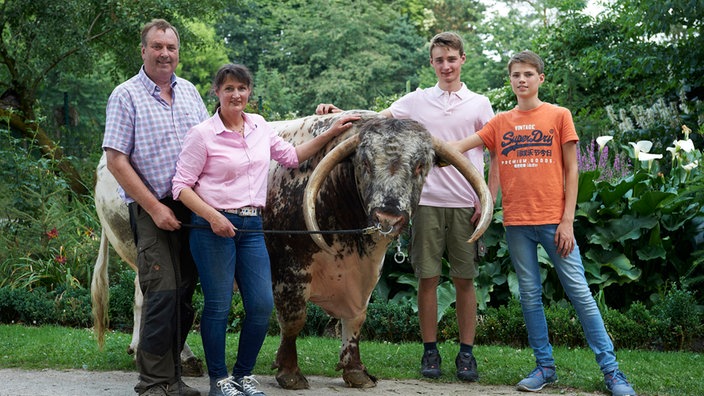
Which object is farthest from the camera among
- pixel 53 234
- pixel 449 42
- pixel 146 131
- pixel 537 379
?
pixel 53 234

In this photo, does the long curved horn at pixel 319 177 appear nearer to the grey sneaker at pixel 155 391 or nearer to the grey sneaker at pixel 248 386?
the grey sneaker at pixel 248 386

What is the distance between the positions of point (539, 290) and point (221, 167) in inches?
94.9

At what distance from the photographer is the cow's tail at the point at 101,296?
687 cm

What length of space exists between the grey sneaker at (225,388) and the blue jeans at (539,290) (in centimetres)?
211

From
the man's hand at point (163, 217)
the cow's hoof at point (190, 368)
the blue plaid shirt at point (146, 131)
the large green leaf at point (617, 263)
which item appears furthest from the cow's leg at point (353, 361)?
the large green leaf at point (617, 263)

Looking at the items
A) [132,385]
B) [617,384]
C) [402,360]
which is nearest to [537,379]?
[617,384]

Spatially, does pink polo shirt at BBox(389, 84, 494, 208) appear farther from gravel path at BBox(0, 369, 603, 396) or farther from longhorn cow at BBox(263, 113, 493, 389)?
gravel path at BBox(0, 369, 603, 396)

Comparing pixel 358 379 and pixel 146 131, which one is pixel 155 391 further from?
pixel 146 131

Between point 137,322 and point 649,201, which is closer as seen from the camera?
point 137,322

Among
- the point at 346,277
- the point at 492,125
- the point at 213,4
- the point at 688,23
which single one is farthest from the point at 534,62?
the point at 213,4

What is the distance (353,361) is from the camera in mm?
5840

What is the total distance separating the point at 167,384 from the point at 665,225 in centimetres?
511

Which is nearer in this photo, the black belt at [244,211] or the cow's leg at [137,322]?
the black belt at [244,211]

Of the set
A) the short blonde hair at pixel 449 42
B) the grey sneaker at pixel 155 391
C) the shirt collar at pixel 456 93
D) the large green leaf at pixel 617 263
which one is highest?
the short blonde hair at pixel 449 42
